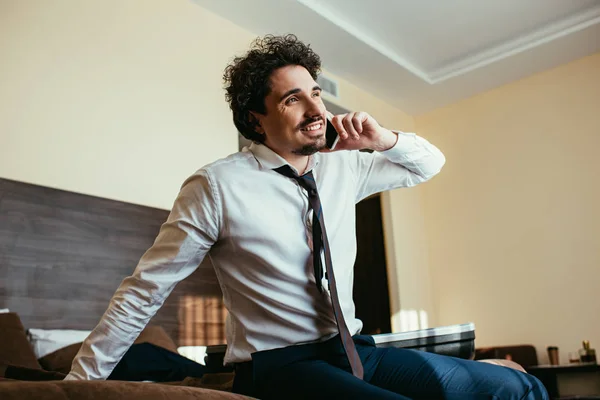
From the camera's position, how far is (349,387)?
115 centimetres

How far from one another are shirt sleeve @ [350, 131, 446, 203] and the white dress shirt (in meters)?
0.26

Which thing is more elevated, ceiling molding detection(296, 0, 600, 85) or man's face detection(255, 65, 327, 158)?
ceiling molding detection(296, 0, 600, 85)

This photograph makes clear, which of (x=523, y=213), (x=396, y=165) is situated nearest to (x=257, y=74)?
(x=396, y=165)

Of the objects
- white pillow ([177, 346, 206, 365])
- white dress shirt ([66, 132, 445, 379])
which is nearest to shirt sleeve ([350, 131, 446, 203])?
white dress shirt ([66, 132, 445, 379])

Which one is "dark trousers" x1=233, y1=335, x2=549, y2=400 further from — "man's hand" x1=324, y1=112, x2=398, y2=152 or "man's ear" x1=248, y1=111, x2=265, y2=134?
"man's ear" x1=248, y1=111, x2=265, y2=134

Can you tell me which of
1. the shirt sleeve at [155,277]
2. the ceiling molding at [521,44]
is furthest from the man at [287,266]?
the ceiling molding at [521,44]

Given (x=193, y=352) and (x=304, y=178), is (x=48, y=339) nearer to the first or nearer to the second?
(x=193, y=352)

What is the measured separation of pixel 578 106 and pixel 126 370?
466 centimetres

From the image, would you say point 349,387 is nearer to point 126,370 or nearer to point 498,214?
point 126,370

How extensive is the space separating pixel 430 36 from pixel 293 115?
3.76m

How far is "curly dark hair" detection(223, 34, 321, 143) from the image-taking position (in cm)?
183

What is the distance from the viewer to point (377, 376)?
1359 mm

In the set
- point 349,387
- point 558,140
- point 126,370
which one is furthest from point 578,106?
point 349,387

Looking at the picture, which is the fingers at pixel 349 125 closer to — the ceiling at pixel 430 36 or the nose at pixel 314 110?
the nose at pixel 314 110
